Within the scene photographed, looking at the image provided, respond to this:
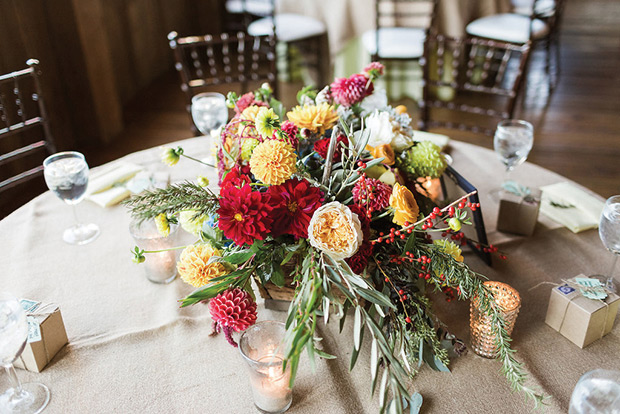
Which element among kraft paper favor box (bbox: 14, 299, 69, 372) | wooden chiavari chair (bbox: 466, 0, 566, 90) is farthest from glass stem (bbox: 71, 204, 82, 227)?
wooden chiavari chair (bbox: 466, 0, 566, 90)

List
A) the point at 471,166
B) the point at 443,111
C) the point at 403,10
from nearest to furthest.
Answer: the point at 471,166
the point at 403,10
the point at 443,111

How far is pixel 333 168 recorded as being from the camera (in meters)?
0.98

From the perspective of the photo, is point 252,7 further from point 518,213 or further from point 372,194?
point 372,194

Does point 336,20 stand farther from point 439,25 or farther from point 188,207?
point 188,207

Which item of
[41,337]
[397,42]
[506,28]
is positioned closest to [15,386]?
[41,337]

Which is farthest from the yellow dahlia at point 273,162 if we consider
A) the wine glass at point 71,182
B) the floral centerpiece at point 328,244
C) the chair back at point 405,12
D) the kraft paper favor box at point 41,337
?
the chair back at point 405,12

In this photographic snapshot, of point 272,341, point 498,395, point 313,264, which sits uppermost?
point 313,264

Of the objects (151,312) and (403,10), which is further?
(403,10)

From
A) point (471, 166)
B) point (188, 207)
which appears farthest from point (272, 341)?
point (471, 166)

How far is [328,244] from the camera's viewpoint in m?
0.82

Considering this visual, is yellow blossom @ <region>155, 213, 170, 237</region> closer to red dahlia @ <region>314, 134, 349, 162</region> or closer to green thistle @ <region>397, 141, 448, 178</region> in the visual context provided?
red dahlia @ <region>314, 134, 349, 162</region>

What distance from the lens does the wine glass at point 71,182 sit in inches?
47.6

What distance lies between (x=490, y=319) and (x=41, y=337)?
75 cm

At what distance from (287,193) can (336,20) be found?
2686mm
